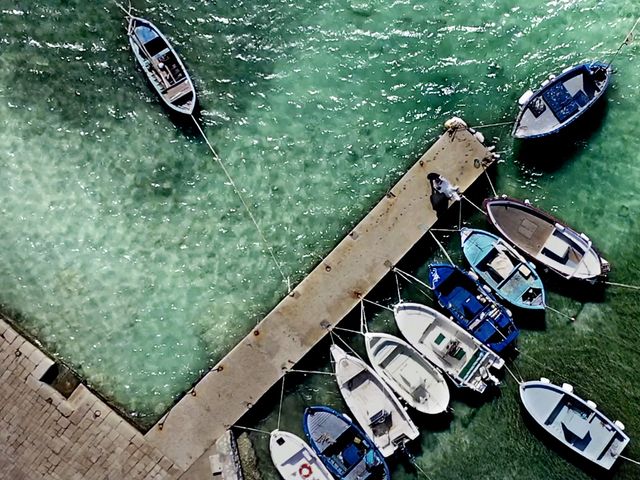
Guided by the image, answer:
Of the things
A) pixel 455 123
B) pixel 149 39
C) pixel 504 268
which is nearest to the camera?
pixel 149 39

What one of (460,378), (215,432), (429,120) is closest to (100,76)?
(429,120)

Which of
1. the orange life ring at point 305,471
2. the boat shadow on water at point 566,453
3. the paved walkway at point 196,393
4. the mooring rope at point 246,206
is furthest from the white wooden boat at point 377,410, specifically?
the boat shadow on water at point 566,453

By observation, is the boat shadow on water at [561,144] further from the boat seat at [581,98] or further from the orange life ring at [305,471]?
the orange life ring at [305,471]

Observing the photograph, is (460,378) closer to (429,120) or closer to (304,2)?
(429,120)

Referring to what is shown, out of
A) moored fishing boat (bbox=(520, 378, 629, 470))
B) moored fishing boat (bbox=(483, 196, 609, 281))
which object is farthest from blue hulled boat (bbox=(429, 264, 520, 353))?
moored fishing boat (bbox=(483, 196, 609, 281))

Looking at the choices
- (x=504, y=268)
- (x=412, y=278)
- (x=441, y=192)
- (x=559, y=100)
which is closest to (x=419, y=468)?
(x=412, y=278)

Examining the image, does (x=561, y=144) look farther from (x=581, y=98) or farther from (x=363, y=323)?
(x=363, y=323)

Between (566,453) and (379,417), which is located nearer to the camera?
(379,417)

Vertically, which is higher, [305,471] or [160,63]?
[160,63]
